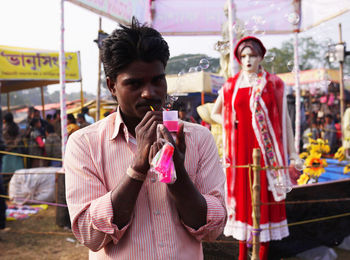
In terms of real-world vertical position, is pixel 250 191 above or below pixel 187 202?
below

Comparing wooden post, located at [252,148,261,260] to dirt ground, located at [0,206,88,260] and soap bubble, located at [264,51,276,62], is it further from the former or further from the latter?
dirt ground, located at [0,206,88,260]

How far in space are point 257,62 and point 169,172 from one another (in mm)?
2255

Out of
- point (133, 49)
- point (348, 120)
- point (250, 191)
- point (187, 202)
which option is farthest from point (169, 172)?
point (348, 120)

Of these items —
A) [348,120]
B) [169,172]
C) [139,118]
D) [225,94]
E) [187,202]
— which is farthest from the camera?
[348,120]

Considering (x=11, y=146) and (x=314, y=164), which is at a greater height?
(x=11, y=146)

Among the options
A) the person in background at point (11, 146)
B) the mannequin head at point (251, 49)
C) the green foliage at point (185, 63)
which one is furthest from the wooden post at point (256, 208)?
the person in background at point (11, 146)

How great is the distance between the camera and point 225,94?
3.10 metres

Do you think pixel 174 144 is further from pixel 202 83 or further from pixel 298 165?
pixel 202 83

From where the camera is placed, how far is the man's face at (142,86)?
1.06m

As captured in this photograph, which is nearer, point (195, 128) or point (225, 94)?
point (195, 128)

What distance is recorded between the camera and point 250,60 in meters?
2.88

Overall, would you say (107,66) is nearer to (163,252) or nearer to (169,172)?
(169,172)

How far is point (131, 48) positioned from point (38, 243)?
3961 millimetres

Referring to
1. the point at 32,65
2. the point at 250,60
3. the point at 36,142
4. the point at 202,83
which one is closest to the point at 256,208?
the point at 250,60
